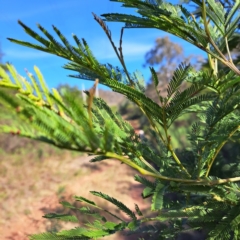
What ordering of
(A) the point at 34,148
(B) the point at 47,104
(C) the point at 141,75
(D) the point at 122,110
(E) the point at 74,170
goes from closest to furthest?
(B) the point at 47,104 < (C) the point at 141,75 < (E) the point at 74,170 < (A) the point at 34,148 < (D) the point at 122,110

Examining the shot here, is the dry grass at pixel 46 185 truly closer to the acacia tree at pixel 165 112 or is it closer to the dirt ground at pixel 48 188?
the dirt ground at pixel 48 188

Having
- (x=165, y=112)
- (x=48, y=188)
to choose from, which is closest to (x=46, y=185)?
(x=48, y=188)

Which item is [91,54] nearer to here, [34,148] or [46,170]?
[46,170]

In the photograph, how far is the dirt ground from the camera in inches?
172

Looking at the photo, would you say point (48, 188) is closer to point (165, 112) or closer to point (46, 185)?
point (46, 185)

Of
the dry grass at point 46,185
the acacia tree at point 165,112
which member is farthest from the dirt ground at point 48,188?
the acacia tree at point 165,112

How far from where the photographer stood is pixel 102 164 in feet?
23.9

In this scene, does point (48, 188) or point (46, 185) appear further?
point (46, 185)

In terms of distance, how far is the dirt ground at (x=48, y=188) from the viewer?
4.37m

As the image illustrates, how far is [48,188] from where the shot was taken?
19.4 feet

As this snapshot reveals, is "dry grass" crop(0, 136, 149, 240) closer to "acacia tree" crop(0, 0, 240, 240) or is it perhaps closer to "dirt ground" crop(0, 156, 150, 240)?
"dirt ground" crop(0, 156, 150, 240)

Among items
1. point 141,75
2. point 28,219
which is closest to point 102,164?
point 28,219

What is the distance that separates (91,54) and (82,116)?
430 millimetres

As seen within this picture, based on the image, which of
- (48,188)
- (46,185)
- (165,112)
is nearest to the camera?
(165,112)
